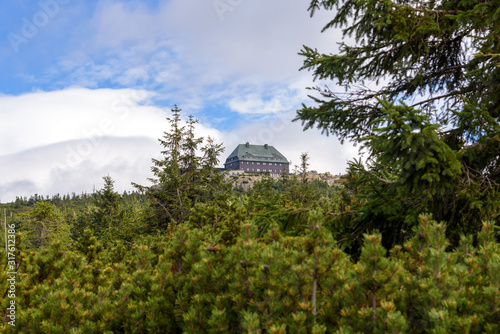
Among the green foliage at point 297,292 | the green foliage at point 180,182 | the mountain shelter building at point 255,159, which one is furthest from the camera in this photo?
the mountain shelter building at point 255,159

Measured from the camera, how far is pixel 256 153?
479 ft

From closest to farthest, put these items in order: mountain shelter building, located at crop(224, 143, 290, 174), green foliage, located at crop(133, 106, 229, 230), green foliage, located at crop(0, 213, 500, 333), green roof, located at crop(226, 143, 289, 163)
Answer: green foliage, located at crop(0, 213, 500, 333), green foliage, located at crop(133, 106, 229, 230), mountain shelter building, located at crop(224, 143, 290, 174), green roof, located at crop(226, 143, 289, 163)

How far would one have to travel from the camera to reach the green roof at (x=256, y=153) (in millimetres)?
142500

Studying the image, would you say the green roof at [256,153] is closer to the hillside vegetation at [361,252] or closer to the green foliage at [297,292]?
the hillside vegetation at [361,252]

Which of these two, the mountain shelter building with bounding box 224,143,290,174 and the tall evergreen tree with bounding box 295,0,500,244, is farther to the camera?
the mountain shelter building with bounding box 224,143,290,174

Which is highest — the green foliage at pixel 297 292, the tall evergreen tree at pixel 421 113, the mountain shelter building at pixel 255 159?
the mountain shelter building at pixel 255 159

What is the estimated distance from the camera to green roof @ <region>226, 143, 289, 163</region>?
468ft

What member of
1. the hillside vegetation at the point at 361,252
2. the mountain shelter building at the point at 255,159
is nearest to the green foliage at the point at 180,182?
the hillside vegetation at the point at 361,252

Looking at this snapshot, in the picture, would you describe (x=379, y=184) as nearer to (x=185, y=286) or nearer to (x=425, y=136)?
(x=425, y=136)

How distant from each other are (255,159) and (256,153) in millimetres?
3510

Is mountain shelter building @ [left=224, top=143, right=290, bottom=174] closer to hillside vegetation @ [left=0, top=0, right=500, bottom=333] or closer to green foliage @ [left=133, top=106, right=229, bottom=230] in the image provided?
green foliage @ [left=133, top=106, right=229, bottom=230]

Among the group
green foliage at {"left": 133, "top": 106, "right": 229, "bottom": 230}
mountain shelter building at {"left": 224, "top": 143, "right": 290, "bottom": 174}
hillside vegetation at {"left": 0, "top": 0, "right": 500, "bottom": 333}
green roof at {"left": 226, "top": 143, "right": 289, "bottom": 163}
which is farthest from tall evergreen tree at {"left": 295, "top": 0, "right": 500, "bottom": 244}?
green roof at {"left": 226, "top": 143, "right": 289, "bottom": 163}

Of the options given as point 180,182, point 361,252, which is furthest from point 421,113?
point 180,182

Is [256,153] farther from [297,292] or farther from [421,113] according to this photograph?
[297,292]
